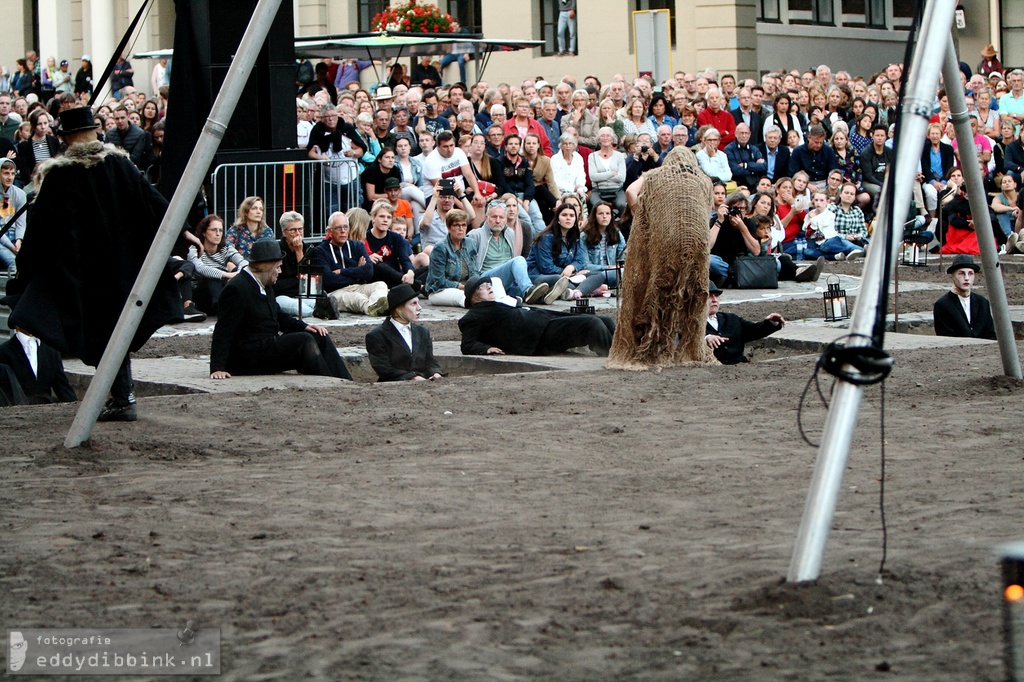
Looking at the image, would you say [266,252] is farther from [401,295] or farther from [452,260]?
[452,260]

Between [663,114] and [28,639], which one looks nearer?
[28,639]

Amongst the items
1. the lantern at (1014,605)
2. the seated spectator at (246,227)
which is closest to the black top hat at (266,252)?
the seated spectator at (246,227)

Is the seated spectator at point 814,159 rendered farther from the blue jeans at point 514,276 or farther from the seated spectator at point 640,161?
the blue jeans at point 514,276

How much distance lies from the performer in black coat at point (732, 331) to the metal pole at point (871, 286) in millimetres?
6657

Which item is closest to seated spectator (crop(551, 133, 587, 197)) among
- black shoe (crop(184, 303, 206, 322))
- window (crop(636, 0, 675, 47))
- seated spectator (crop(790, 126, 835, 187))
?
seated spectator (crop(790, 126, 835, 187))

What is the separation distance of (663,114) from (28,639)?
18.0 metres

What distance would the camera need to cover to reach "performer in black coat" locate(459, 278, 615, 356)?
12461mm

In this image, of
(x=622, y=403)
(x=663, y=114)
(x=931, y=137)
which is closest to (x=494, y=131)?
(x=663, y=114)

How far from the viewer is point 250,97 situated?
16500 mm

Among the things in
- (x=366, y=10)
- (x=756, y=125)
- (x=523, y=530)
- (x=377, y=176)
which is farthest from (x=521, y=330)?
(x=366, y=10)

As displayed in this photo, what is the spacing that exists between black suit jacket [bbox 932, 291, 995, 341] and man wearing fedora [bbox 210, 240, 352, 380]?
5376 millimetres

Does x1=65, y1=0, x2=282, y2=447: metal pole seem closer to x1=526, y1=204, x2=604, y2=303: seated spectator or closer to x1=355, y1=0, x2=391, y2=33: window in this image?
x1=526, y1=204, x2=604, y2=303: seated spectator

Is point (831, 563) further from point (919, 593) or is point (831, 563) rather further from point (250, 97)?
point (250, 97)

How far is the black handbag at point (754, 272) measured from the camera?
17.5 metres
